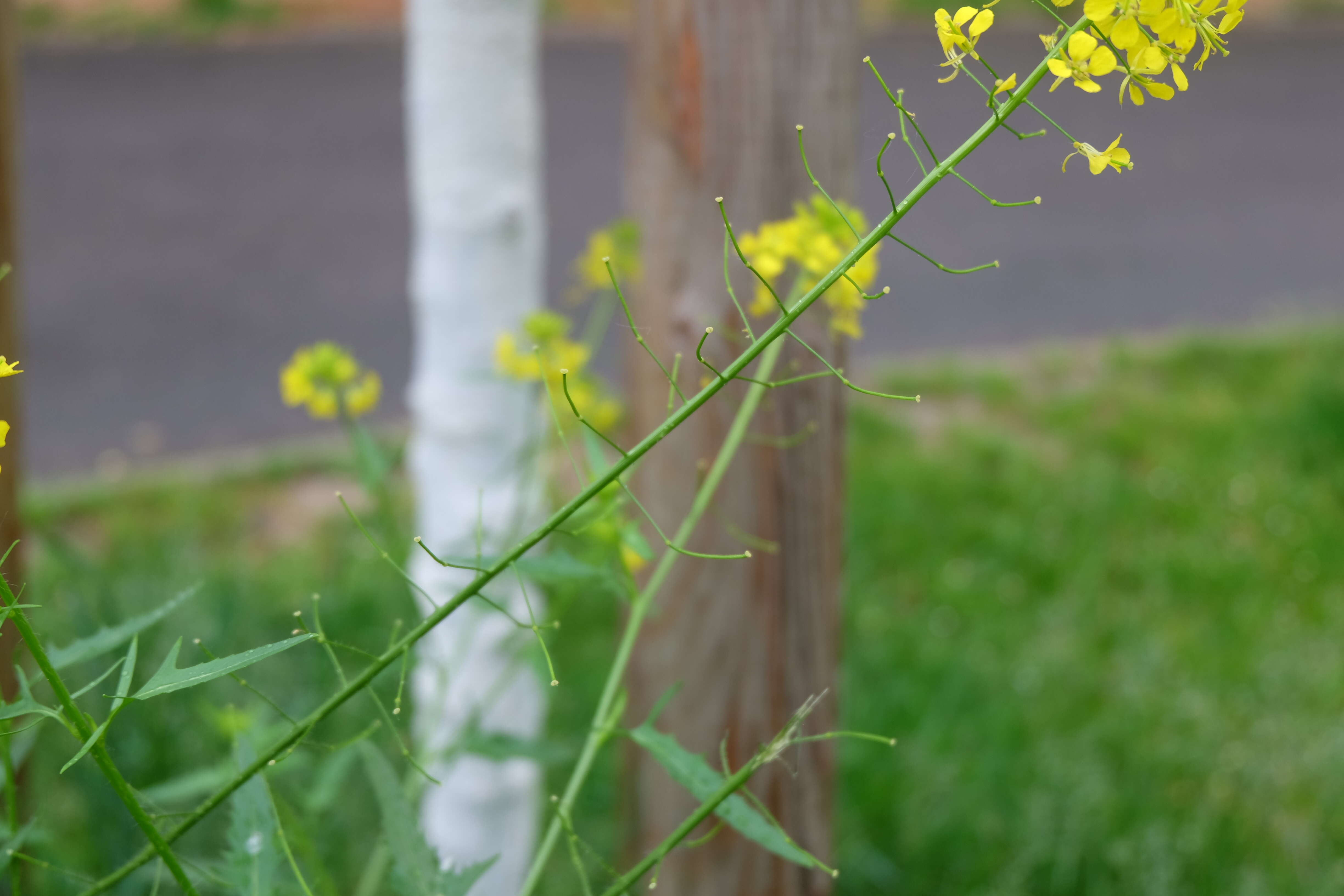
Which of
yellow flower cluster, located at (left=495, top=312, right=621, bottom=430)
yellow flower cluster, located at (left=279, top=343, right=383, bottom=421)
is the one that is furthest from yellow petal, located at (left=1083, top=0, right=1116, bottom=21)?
yellow flower cluster, located at (left=279, top=343, right=383, bottom=421)

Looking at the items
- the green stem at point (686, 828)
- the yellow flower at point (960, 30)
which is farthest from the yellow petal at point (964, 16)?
the green stem at point (686, 828)

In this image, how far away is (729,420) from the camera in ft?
3.77

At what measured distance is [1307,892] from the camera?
1.84 meters

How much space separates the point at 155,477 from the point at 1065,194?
4.62 meters

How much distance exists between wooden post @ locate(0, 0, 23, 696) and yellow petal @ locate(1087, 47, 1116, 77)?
3.38 feet

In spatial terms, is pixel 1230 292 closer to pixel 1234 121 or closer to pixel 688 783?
pixel 1234 121

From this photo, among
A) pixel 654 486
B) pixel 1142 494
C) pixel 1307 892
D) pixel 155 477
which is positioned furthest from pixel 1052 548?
pixel 155 477

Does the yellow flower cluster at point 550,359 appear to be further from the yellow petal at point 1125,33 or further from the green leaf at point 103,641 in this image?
the yellow petal at point 1125,33

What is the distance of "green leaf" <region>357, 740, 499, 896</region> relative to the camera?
0.59m

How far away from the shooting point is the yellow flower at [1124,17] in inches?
18.4

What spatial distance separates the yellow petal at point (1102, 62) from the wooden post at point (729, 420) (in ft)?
1.92

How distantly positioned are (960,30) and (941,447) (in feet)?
9.51

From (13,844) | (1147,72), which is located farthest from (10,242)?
(1147,72)

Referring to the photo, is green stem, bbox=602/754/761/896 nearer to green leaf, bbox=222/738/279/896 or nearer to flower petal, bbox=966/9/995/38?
green leaf, bbox=222/738/279/896
